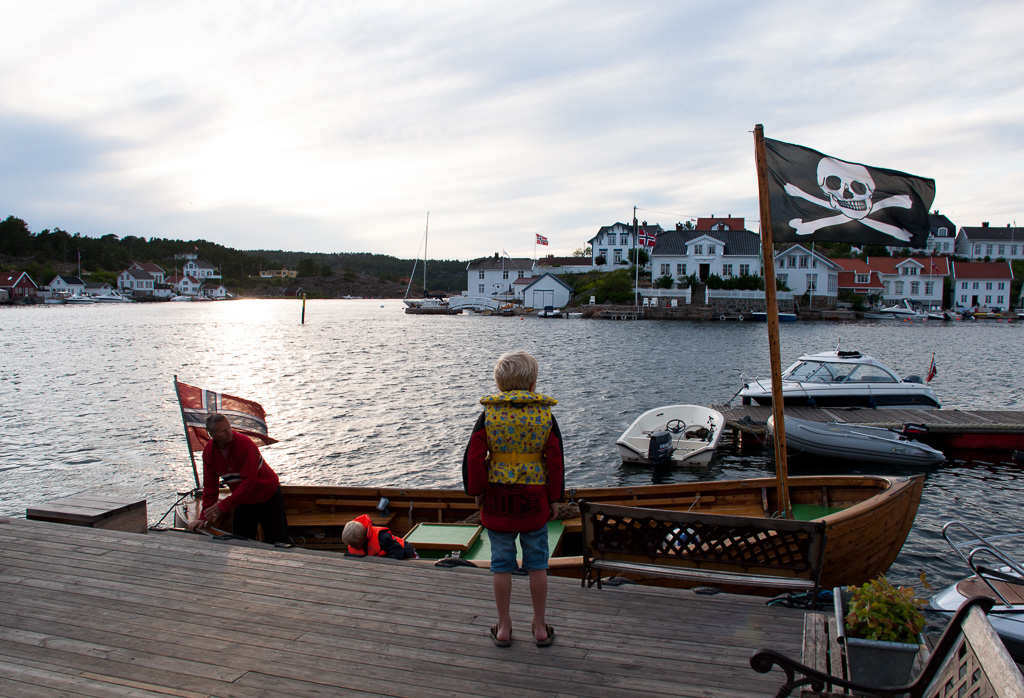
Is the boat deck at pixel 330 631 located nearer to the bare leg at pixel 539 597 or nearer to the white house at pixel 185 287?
the bare leg at pixel 539 597

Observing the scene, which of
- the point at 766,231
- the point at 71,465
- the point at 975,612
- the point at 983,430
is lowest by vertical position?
the point at 71,465

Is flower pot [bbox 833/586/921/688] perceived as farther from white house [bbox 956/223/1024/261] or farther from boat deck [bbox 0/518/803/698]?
white house [bbox 956/223/1024/261]

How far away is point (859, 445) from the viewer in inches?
693

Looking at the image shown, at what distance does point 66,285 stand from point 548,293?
126 m

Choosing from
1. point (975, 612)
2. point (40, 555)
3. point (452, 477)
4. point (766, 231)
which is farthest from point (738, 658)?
point (452, 477)

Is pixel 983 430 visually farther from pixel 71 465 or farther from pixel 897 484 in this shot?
pixel 71 465

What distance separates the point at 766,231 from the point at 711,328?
2713 inches

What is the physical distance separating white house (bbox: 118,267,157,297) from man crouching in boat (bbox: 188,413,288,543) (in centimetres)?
19551

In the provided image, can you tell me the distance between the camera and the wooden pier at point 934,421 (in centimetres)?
1888

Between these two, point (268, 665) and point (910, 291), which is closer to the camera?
point (268, 665)

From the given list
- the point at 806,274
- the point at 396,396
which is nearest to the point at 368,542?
the point at 396,396

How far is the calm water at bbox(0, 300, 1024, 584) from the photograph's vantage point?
17297 mm

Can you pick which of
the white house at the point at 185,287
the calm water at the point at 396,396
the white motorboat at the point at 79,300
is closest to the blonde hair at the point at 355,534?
the calm water at the point at 396,396

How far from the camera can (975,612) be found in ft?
8.59
